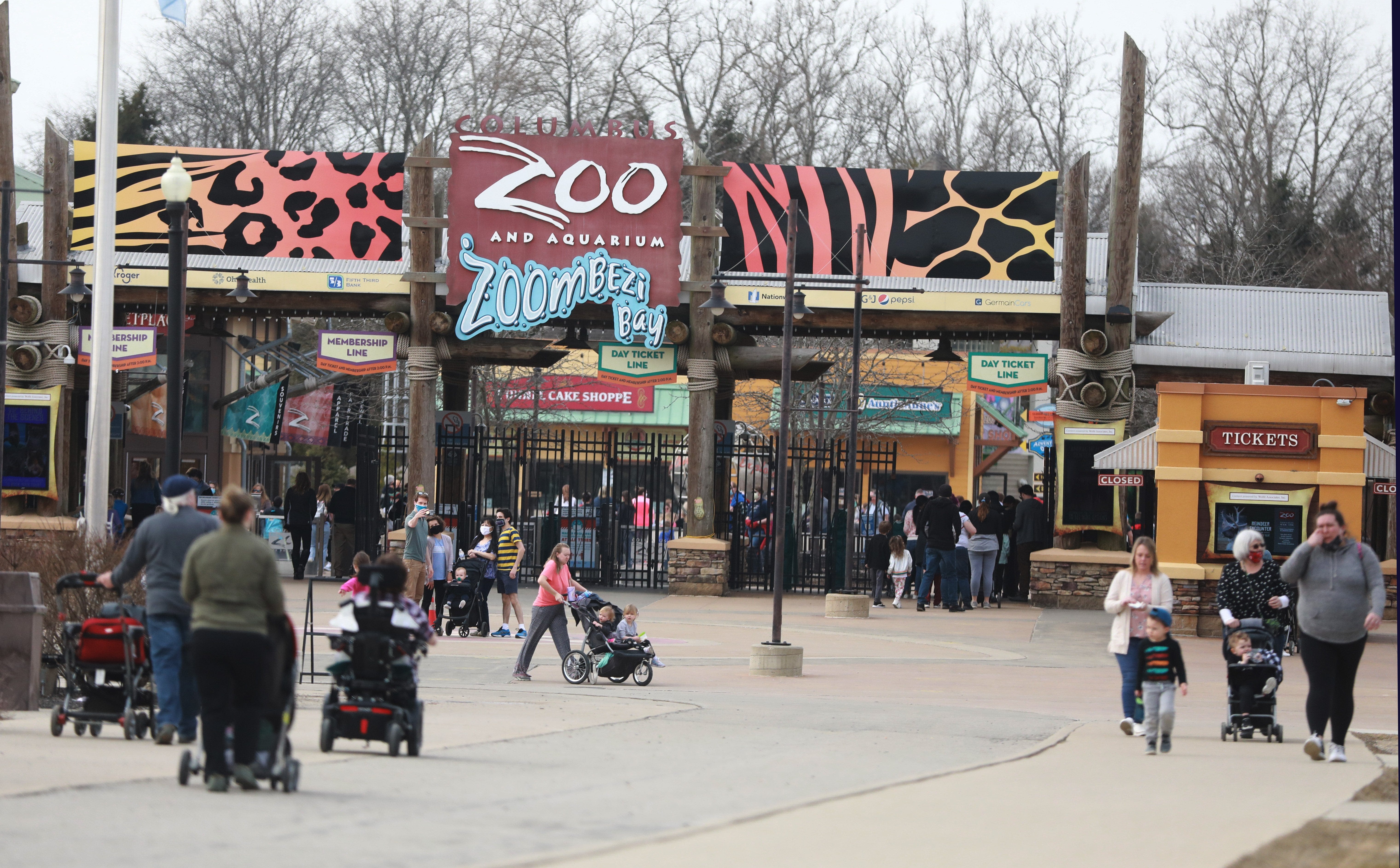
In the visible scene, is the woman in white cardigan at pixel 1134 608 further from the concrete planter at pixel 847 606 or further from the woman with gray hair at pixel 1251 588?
the concrete planter at pixel 847 606

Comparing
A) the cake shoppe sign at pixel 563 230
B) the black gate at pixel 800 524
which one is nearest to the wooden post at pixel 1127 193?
the black gate at pixel 800 524

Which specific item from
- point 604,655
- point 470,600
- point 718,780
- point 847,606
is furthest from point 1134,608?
point 847,606

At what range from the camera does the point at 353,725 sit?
9859mm

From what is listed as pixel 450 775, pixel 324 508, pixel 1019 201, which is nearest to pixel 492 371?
pixel 324 508

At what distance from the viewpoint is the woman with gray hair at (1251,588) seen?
41.4ft

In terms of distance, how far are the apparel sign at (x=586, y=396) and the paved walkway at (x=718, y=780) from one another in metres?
30.9

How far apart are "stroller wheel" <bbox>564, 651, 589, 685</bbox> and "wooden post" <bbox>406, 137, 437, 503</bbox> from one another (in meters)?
10.4

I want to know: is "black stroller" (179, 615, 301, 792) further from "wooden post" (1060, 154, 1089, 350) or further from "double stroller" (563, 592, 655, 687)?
"wooden post" (1060, 154, 1089, 350)

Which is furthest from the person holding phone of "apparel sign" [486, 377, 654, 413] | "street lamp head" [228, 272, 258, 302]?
"apparel sign" [486, 377, 654, 413]

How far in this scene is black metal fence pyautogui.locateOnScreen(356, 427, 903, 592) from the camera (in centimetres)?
2748

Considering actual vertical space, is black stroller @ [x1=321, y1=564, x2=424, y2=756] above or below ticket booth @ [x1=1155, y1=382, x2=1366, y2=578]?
→ below

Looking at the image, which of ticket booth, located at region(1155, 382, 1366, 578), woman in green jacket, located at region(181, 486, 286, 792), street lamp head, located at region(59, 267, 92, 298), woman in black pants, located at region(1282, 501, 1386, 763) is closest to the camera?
woman in green jacket, located at region(181, 486, 286, 792)

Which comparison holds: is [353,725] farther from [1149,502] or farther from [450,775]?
[1149,502]

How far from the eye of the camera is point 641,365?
26.4 m
